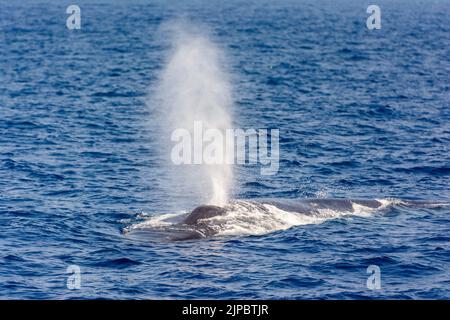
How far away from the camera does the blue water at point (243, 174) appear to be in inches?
1277

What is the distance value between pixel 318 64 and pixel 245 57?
1364 centimetres

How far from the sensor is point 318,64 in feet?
336

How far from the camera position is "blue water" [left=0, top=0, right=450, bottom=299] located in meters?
32.4

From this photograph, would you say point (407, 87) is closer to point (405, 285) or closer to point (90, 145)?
point (90, 145)
